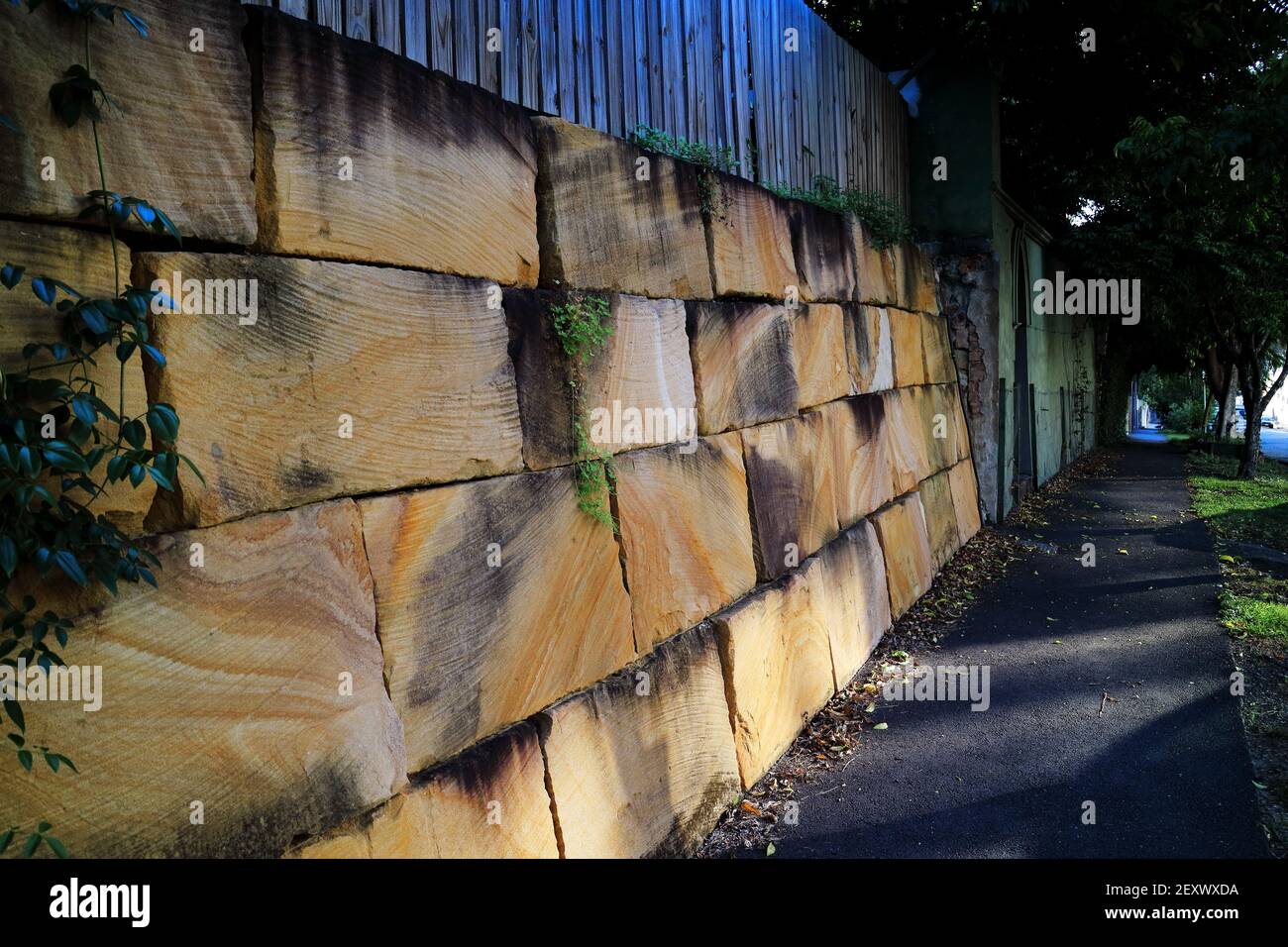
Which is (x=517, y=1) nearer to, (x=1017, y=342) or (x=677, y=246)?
(x=677, y=246)

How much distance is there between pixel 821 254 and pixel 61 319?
477 centimetres

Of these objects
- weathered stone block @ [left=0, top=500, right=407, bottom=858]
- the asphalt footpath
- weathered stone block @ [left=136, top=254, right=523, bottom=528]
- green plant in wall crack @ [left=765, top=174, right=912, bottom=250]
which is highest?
green plant in wall crack @ [left=765, top=174, right=912, bottom=250]

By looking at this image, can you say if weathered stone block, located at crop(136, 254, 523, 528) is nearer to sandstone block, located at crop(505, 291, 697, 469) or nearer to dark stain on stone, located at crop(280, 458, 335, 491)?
dark stain on stone, located at crop(280, 458, 335, 491)

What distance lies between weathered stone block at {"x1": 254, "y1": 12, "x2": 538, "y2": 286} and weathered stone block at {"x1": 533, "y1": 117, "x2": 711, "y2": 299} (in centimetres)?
15

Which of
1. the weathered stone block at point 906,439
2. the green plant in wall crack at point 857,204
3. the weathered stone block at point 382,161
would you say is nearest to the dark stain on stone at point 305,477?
the weathered stone block at point 382,161

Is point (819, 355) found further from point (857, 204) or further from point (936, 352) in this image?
point (936, 352)

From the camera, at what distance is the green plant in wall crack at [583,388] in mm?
3213

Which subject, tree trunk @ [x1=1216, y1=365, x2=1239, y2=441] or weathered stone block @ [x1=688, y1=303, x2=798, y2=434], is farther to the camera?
tree trunk @ [x1=1216, y1=365, x2=1239, y2=441]

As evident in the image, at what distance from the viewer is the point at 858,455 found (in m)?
6.22

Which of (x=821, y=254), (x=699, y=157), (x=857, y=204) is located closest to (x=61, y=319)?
(x=699, y=157)

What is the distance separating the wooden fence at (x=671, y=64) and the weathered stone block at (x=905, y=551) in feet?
7.88

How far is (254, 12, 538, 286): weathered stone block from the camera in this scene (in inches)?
86.6

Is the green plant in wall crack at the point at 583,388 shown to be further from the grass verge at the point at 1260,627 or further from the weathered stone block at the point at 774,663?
the grass verge at the point at 1260,627

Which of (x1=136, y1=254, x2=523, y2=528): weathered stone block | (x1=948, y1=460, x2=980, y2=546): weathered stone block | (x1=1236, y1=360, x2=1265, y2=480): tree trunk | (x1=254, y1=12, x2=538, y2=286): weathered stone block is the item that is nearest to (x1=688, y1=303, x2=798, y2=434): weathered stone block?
(x1=254, y1=12, x2=538, y2=286): weathered stone block
